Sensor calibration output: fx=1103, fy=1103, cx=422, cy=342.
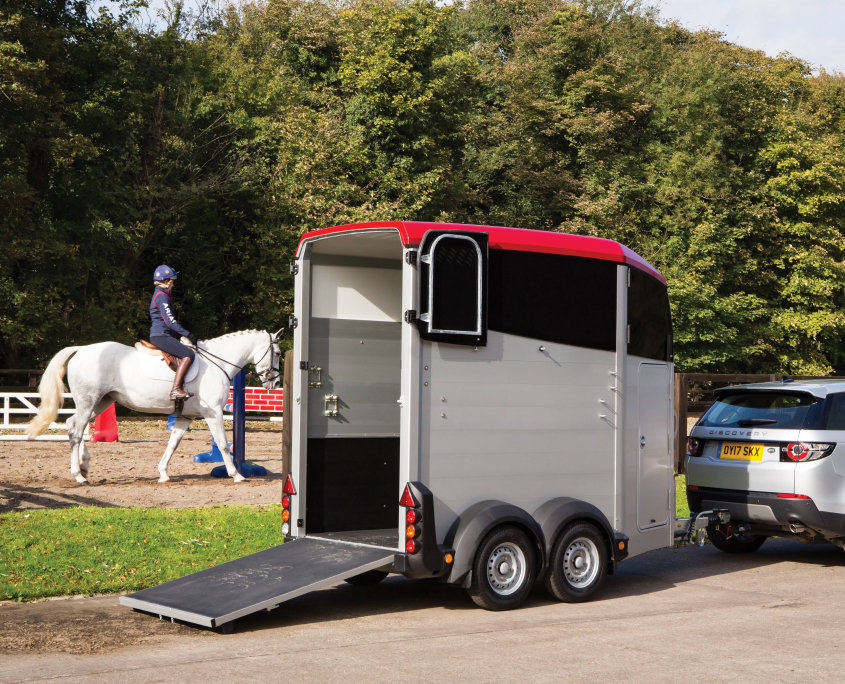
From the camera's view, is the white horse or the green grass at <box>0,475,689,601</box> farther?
the white horse

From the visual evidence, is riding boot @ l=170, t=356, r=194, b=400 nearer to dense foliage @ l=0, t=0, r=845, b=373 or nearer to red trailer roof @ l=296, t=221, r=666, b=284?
red trailer roof @ l=296, t=221, r=666, b=284

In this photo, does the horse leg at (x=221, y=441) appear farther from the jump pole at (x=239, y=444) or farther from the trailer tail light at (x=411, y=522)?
the trailer tail light at (x=411, y=522)

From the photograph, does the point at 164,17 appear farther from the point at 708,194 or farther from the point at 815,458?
the point at 815,458

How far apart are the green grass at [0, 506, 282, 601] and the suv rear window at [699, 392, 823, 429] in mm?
4950

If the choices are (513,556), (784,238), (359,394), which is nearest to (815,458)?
(513,556)

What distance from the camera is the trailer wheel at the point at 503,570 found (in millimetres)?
8430

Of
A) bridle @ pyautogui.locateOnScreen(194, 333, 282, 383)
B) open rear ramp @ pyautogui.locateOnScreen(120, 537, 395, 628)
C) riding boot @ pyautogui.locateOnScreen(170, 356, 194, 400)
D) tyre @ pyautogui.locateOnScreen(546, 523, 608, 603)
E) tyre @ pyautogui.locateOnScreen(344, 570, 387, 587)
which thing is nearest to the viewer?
open rear ramp @ pyautogui.locateOnScreen(120, 537, 395, 628)

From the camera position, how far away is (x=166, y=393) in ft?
54.0

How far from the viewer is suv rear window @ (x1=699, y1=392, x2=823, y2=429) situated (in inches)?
438

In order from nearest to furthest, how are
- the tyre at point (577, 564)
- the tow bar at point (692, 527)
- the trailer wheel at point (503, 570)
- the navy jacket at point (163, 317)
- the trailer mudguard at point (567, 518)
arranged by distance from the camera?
the trailer wheel at point (503, 570), the trailer mudguard at point (567, 518), the tyre at point (577, 564), the tow bar at point (692, 527), the navy jacket at point (163, 317)

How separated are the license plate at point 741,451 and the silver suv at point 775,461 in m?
0.01

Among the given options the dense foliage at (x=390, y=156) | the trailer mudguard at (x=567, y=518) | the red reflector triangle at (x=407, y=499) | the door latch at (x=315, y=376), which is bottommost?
the trailer mudguard at (x=567, y=518)

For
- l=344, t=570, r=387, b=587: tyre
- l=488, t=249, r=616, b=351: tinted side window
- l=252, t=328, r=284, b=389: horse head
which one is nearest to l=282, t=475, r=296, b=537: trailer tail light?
l=344, t=570, r=387, b=587: tyre

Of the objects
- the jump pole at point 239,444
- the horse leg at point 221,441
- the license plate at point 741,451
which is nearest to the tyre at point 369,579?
the license plate at point 741,451
